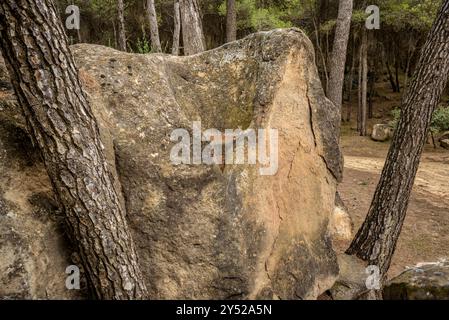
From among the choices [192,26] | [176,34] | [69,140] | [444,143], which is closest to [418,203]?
[192,26]

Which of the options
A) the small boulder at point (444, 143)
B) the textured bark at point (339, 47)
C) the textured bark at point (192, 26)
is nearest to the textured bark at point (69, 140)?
the textured bark at point (192, 26)

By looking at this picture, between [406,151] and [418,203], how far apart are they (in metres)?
4.95

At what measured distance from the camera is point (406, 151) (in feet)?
16.8

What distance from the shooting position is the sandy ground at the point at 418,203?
721 cm

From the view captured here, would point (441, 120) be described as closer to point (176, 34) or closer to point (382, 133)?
point (382, 133)

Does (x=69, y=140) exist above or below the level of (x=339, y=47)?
below

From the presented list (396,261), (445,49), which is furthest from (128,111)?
(396,261)

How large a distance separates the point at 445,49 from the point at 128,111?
369 centimetres

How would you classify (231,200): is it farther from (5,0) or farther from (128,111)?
(5,0)

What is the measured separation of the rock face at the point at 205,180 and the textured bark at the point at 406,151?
0.74 m

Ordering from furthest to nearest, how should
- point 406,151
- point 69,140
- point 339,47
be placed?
point 339,47 → point 406,151 → point 69,140

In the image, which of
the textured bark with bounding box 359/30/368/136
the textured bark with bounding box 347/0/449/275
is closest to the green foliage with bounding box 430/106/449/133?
the textured bark with bounding box 359/30/368/136
